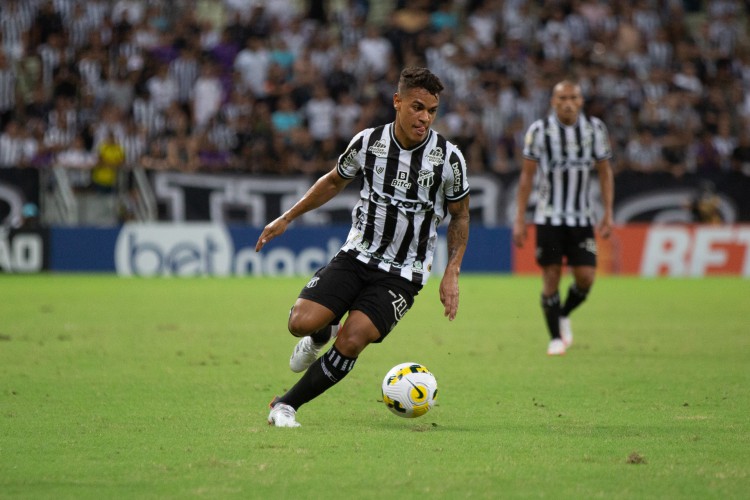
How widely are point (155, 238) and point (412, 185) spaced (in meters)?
15.2

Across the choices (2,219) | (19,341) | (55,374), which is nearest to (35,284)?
(2,219)

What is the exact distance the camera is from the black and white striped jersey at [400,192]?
22.5 feet

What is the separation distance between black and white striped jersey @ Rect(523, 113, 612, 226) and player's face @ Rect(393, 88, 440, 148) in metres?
4.12

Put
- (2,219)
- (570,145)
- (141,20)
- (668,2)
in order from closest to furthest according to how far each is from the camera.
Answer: (570,145), (2,219), (141,20), (668,2)

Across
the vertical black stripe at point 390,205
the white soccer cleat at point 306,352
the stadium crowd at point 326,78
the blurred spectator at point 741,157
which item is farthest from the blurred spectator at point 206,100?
the vertical black stripe at point 390,205

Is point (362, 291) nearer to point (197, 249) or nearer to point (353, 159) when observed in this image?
point (353, 159)

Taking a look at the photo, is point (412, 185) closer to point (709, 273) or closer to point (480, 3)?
point (709, 273)

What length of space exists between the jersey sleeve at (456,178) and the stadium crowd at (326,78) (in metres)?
14.9

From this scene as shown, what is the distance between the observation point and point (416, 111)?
264 inches

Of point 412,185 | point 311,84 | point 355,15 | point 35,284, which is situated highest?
point 355,15

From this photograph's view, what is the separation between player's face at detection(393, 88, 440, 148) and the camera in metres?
6.67

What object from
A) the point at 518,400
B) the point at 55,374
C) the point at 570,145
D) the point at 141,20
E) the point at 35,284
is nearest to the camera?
the point at 518,400

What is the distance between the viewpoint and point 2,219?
2141 cm

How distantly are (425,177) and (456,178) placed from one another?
185mm
